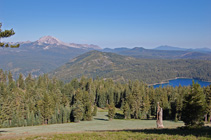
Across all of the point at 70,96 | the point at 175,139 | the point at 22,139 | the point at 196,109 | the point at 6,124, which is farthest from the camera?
the point at 70,96

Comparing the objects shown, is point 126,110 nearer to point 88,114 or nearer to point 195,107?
point 88,114

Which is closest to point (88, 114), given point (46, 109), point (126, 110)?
point (46, 109)

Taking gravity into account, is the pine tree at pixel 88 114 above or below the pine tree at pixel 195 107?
below

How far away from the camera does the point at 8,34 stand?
84.1 feet

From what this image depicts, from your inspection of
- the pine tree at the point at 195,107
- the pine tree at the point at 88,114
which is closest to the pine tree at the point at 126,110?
the pine tree at the point at 88,114

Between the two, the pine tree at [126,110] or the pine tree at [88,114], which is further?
the pine tree at [126,110]

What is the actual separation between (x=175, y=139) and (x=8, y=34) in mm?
27381

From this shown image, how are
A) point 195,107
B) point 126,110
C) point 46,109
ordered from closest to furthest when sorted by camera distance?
point 195,107, point 46,109, point 126,110

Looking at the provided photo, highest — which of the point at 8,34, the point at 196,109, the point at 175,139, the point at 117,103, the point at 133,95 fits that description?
the point at 8,34

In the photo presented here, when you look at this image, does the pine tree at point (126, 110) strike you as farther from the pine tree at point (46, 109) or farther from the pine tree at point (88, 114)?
the pine tree at point (46, 109)

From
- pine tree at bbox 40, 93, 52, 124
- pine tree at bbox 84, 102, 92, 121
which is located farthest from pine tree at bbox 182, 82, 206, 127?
pine tree at bbox 40, 93, 52, 124

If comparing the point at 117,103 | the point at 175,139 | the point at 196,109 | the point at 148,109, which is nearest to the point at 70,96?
the point at 117,103

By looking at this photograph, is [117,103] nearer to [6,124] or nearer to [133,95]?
[133,95]

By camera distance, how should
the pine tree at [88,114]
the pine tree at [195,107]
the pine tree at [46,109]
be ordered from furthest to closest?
1. the pine tree at [88,114]
2. the pine tree at [46,109]
3. the pine tree at [195,107]
